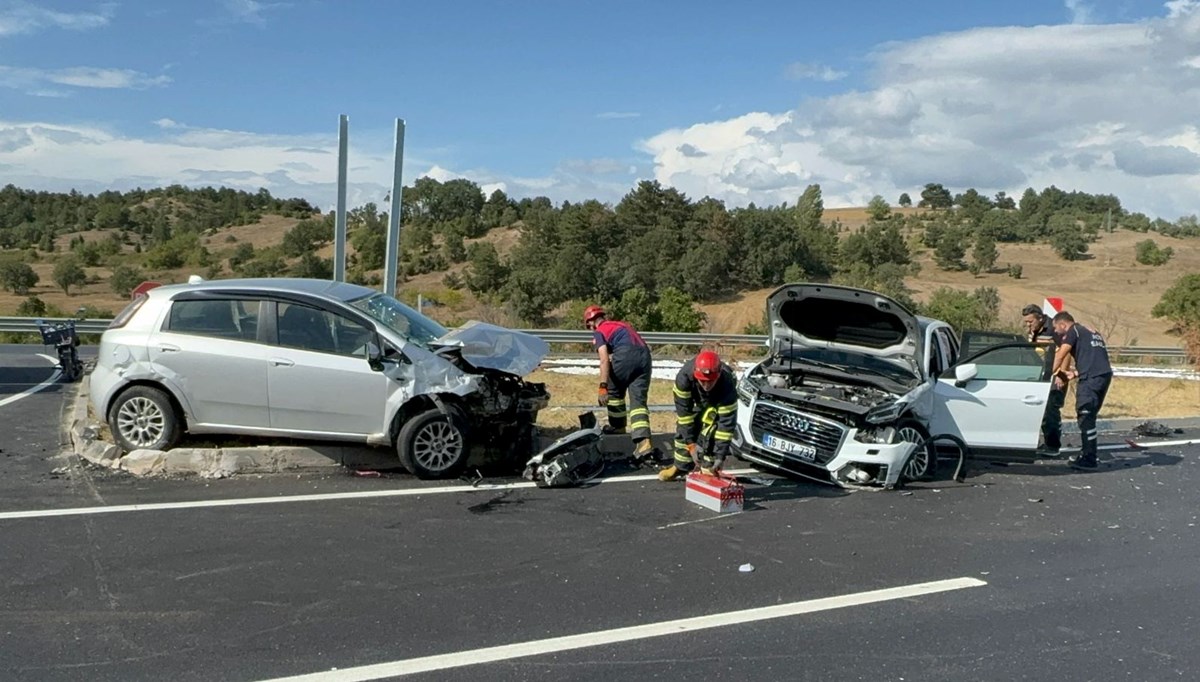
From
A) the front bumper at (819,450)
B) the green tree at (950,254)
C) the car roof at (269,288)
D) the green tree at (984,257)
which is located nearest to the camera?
the car roof at (269,288)

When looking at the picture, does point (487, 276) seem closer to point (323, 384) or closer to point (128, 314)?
point (128, 314)

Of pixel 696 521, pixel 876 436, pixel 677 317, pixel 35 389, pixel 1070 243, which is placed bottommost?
pixel 35 389

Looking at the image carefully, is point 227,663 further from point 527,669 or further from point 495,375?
point 495,375

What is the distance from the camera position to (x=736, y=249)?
5075cm

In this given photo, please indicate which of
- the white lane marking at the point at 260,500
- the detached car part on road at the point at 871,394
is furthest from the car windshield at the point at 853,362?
the white lane marking at the point at 260,500

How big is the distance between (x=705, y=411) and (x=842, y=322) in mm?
2095

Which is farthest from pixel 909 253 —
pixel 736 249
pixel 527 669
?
pixel 527 669

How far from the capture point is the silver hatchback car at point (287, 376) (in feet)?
25.0

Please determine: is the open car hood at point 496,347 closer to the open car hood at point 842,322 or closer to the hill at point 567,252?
the open car hood at point 842,322

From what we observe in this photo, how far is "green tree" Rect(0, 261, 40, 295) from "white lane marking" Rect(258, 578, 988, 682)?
168ft

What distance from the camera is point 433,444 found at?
304 inches

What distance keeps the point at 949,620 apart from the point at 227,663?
12.2 feet

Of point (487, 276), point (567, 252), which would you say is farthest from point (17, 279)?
point (567, 252)

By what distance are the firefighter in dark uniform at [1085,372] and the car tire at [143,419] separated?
8928 mm
